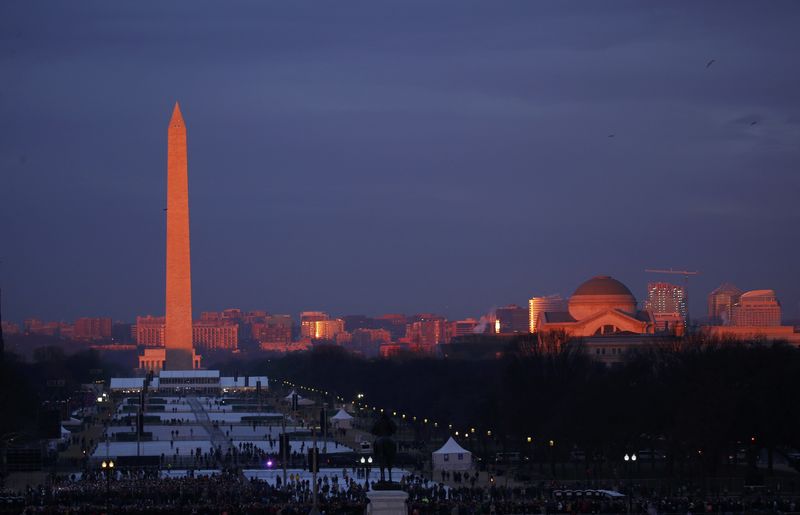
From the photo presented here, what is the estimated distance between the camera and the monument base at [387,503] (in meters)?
18.9

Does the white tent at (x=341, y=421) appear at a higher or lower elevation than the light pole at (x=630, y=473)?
higher

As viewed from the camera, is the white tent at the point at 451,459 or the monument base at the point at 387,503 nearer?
the monument base at the point at 387,503

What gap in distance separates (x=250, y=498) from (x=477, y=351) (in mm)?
88325

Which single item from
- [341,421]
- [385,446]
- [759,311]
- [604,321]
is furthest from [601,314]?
[385,446]

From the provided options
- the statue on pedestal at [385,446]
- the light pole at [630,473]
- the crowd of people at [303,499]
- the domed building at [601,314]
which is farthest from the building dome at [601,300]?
the statue on pedestal at [385,446]

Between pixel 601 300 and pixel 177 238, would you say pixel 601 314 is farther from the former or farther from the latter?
pixel 177 238

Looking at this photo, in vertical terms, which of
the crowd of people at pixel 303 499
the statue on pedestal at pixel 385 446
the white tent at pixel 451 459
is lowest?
the crowd of people at pixel 303 499

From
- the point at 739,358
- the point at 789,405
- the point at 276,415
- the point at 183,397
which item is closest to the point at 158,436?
the point at 276,415

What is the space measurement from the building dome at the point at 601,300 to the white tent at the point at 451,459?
58955mm

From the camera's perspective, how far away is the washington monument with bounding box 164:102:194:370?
4220 inches

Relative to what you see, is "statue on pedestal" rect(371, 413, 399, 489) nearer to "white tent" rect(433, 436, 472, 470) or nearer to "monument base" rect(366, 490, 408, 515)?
"monument base" rect(366, 490, 408, 515)

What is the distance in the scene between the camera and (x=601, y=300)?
10731 centimetres

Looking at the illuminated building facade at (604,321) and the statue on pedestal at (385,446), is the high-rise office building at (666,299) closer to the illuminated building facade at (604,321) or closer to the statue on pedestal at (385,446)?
the illuminated building facade at (604,321)

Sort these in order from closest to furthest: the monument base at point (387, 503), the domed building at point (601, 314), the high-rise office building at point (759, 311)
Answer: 1. the monument base at point (387, 503)
2. the domed building at point (601, 314)
3. the high-rise office building at point (759, 311)
